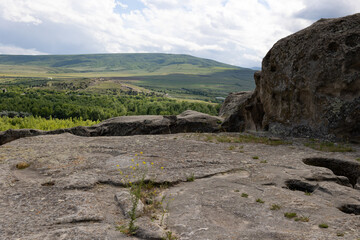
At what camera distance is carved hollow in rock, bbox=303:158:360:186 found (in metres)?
14.9

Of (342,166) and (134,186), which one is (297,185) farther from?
(134,186)

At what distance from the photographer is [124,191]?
11.1 metres

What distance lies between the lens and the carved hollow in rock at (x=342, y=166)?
1494cm

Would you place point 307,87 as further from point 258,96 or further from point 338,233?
point 338,233

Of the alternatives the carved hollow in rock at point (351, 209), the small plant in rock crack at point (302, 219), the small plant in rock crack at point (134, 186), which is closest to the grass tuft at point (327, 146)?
the carved hollow in rock at point (351, 209)

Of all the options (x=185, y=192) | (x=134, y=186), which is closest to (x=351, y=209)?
(x=185, y=192)

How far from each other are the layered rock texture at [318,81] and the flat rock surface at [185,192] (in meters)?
3.96

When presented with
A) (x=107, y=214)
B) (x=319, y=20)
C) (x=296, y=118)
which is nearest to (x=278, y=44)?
(x=319, y=20)

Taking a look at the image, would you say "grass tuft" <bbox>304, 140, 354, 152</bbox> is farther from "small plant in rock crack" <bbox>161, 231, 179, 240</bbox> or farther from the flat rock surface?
"small plant in rock crack" <bbox>161, 231, 179, 240</bbox>

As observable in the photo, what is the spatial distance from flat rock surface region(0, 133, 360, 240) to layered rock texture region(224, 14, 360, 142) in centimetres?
Answer: 396

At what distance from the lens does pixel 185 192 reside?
11320 mm

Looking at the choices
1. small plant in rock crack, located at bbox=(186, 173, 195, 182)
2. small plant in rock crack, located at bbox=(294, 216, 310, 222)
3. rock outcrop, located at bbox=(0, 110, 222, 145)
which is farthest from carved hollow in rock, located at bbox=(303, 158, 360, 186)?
rock outcrop, located at bbox=(0, 110, 222, 145)

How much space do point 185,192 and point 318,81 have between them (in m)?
14.6

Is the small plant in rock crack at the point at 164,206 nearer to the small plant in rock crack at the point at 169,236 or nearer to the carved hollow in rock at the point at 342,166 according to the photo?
the small plant in rock crack at the point at 169,236
